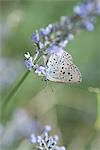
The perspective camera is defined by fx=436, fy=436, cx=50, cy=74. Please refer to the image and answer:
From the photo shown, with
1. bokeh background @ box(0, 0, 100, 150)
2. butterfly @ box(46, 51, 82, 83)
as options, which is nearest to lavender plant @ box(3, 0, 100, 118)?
butterfly @ box(46, 51, 82, 83)

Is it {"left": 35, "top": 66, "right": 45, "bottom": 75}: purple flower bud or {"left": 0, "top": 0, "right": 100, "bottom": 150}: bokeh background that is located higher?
{"left": 0, "top": 0, "right": 100, "bottom": 150}: bokeh background

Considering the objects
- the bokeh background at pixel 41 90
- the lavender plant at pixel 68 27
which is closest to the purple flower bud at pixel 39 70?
the lavender plant at pixel 68 27

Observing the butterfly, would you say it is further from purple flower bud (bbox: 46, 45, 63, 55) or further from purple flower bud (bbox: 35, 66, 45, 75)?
purple flower bud (bbox: 46, 45, 63, 55)

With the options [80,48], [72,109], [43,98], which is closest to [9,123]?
[43,98]

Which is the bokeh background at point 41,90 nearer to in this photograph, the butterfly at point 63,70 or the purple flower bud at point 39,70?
the butterfly at point 63,70

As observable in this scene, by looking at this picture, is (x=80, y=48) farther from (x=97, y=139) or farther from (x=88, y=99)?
(x=97, y=139)
